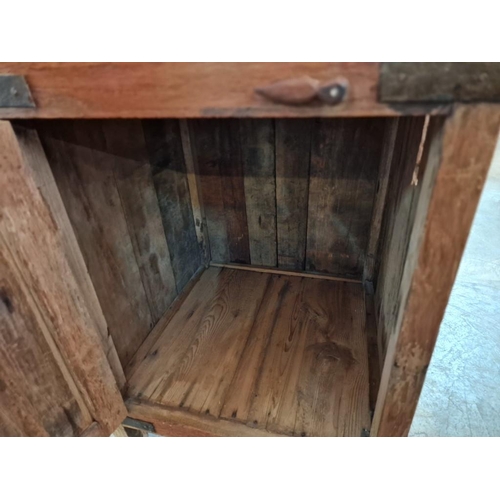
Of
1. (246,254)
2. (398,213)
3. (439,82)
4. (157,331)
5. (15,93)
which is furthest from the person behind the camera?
(246,254)

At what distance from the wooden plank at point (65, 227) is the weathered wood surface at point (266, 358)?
0.59ft

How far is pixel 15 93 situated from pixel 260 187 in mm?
769

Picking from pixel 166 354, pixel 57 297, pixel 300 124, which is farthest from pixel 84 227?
pixel 300 124

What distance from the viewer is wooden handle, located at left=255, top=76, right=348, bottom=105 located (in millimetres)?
400

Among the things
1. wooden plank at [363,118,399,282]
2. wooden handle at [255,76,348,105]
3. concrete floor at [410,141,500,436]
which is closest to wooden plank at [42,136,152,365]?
wooden handle at [255,76,348,105]

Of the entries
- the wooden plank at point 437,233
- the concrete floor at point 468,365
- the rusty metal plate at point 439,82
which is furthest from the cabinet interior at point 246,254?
the concrete floor at point 468,365

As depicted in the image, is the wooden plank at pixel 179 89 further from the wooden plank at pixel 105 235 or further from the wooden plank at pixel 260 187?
the wooden plank at pixel 260 187

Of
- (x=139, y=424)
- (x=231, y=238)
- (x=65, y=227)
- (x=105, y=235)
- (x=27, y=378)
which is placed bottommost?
(x=139, y=424)

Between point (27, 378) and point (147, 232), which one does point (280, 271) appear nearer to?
point (147, 232)

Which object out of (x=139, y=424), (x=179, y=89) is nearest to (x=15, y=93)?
(x=179, y=89)

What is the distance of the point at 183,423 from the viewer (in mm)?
852

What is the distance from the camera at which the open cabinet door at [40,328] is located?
1.90 ft

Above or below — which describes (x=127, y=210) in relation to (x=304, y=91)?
below

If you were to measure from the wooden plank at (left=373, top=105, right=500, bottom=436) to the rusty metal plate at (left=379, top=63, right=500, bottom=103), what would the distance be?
2 cm
